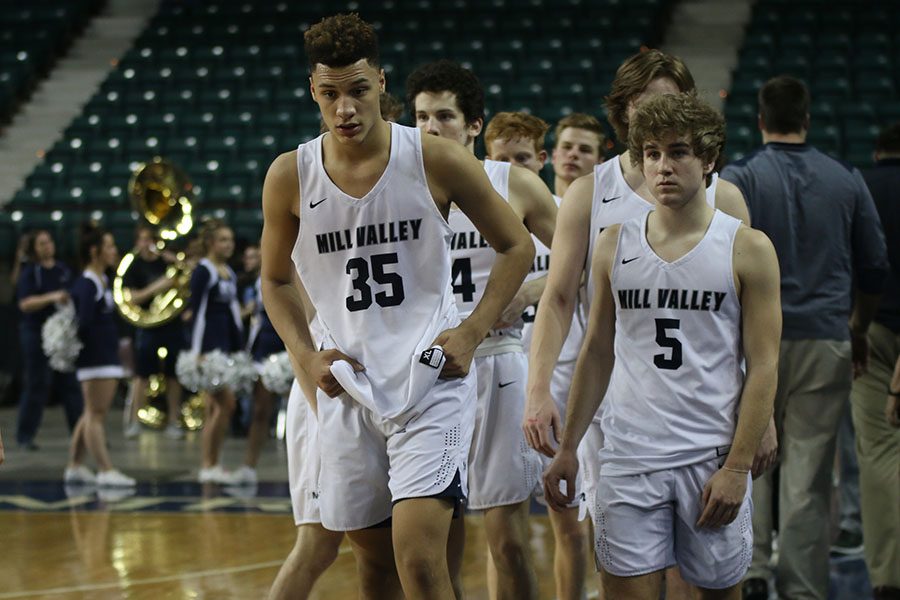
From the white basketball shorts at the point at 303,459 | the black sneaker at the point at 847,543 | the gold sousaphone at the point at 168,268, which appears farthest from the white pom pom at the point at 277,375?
the white basketball shorts at the point at 303,459

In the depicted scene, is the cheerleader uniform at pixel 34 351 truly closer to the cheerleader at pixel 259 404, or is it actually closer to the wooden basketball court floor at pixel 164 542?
the wooden basketball court floor at pixel 164 542

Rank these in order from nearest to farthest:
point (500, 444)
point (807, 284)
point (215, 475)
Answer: point (500, 444), point (807, 284), point (215, 475)

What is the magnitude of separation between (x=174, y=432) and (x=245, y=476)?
10.6ft

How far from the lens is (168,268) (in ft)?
36.4

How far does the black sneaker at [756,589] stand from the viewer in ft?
16.8

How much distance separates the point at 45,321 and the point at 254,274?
177 centimetres

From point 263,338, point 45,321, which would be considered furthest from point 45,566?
point 45,321

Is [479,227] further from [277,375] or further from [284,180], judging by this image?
[277,375]

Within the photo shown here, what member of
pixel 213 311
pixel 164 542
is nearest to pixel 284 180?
pixel 164 542

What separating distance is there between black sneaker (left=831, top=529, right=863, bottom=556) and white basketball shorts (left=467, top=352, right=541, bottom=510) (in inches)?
102

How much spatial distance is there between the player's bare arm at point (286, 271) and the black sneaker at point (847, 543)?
3819mm

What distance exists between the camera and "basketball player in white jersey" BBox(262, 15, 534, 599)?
10.4 ft

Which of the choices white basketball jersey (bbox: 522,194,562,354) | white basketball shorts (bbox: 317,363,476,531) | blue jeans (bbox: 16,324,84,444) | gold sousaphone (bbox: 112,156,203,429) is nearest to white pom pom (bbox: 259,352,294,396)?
blue jeans (bbox: 16,324,84,444)

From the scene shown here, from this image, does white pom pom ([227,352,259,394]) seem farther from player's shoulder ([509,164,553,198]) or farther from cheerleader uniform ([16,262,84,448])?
player's shoulder ([509,164,553,198])
